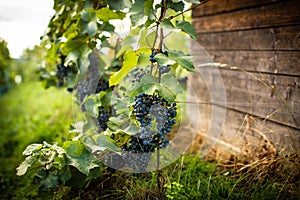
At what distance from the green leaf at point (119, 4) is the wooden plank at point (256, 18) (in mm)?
1108

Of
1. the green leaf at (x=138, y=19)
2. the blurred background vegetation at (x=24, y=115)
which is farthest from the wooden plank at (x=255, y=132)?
the blurred background vegetation at (x=24, y=115)

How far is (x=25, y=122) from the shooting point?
15.4ft

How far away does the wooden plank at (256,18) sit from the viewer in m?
2.23

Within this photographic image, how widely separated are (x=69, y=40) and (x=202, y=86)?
1542mm

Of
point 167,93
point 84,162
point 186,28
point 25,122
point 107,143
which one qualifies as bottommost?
point 25,122

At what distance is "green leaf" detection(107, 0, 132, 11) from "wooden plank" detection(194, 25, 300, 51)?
1126mm

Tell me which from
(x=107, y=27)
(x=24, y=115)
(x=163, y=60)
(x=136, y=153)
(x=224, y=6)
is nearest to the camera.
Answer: (x=163, y=60)

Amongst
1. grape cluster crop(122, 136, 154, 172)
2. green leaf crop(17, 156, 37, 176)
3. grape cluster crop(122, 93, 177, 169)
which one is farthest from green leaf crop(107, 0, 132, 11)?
green leaf crop(17, 156, 37, 176)

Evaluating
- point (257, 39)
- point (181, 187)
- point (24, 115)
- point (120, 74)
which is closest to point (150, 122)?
point (120, 74)

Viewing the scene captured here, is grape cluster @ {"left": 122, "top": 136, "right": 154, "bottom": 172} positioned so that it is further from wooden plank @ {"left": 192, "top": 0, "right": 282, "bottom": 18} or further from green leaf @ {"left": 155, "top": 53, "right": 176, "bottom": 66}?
wooden plank @ {"left": 192, "top": 0, "right": 282, "bottom": 18}

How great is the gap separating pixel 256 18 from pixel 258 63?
0.35 meters

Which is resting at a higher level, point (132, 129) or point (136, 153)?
point (132, 129)

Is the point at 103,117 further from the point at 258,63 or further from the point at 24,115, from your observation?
the point at 24,115

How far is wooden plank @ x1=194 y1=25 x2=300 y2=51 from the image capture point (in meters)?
2.25
